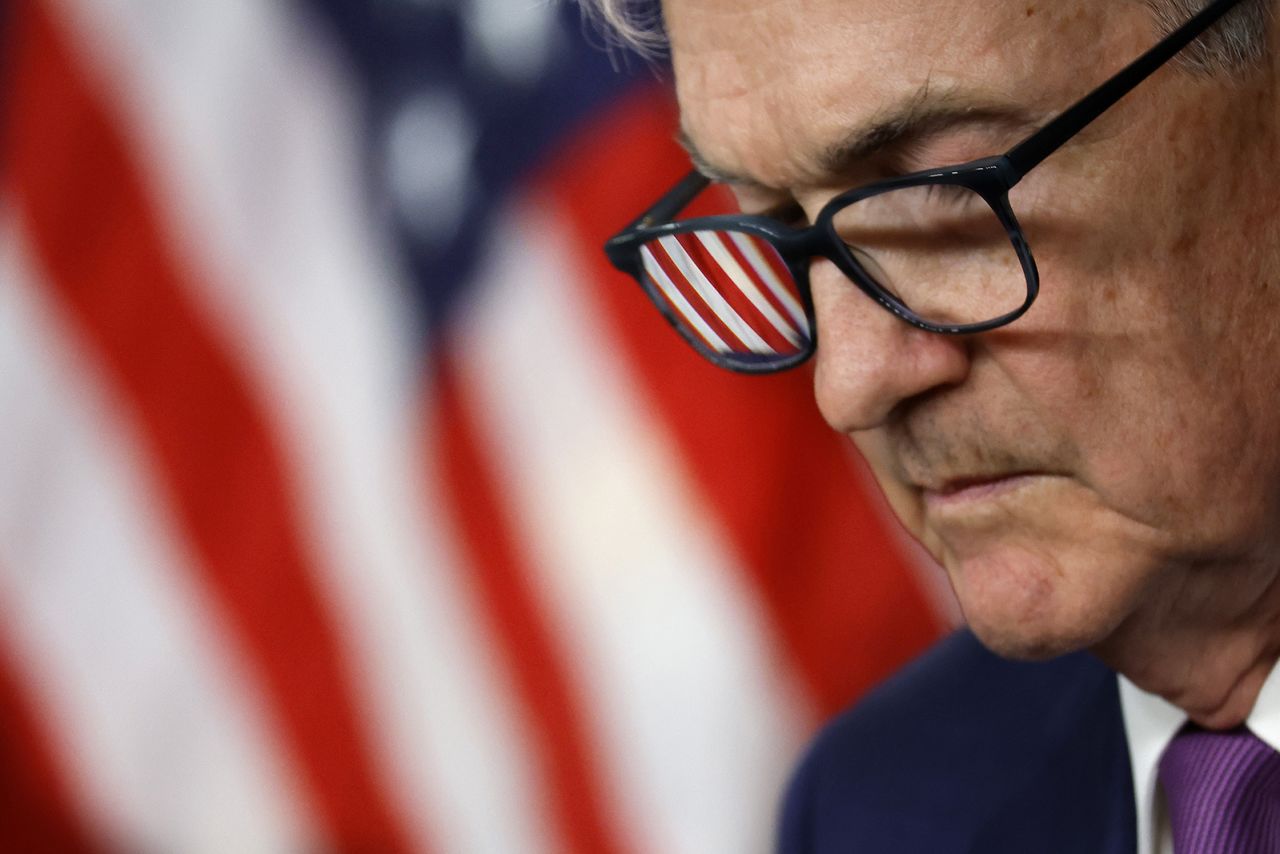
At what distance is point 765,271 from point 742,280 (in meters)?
0.02

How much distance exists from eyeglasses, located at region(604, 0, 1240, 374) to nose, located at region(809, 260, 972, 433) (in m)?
0.01

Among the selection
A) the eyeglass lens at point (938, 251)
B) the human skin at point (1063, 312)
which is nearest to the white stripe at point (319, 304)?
the human skin at point (1063, 312)

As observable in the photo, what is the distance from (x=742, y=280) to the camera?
3.43 feet

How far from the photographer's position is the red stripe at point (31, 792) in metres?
1.45

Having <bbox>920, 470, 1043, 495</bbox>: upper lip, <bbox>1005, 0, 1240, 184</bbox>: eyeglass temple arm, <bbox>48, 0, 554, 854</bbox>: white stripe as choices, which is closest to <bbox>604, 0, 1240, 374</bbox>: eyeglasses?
<bbox>1005, 0, 1240, 184</bbox>: eyeglass temple arm

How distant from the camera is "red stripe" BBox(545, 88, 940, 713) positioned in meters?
1.49

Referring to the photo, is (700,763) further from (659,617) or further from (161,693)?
(161,693)

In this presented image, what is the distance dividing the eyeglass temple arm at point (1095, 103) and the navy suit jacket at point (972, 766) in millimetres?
586

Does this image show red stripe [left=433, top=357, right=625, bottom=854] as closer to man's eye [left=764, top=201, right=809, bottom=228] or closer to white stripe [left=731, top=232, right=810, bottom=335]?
white stripe [left=731, top=232, right=810, bottom=335]

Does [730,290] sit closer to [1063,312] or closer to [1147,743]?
[1063,312]

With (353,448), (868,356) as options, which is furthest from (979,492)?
(353,448)

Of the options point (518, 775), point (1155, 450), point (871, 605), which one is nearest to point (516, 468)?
point (518, 775)

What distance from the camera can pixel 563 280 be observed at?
1488mm

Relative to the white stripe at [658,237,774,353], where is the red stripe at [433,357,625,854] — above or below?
below
